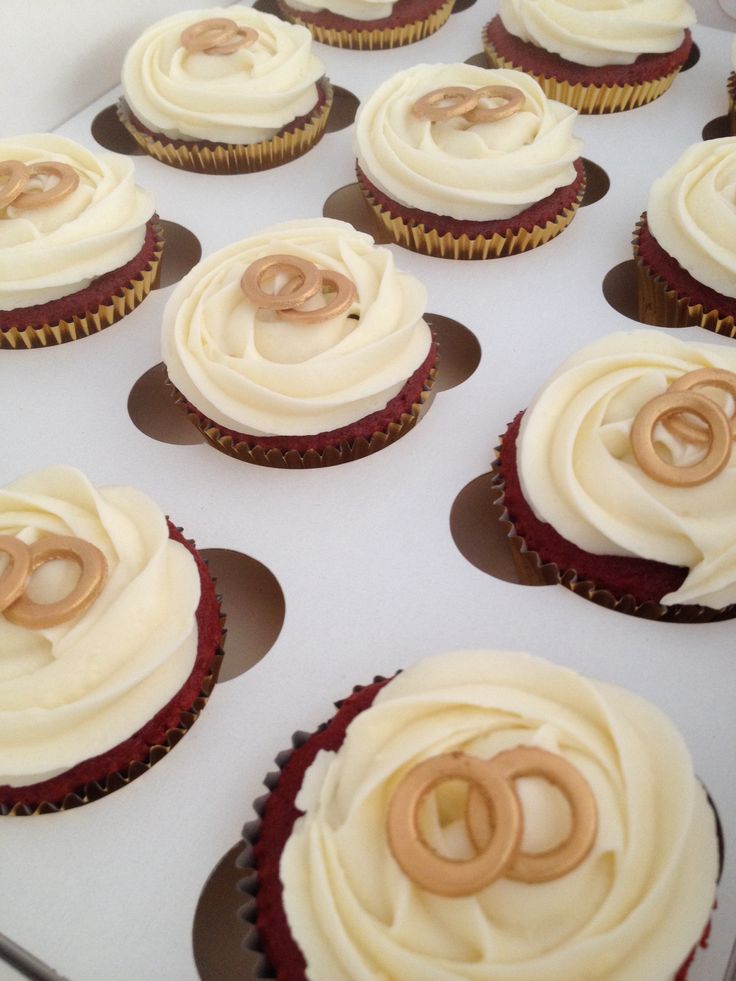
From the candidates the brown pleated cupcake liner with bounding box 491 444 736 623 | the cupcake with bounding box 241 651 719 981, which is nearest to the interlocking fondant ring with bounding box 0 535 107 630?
the cupcake with bounding box 241 651 719 981

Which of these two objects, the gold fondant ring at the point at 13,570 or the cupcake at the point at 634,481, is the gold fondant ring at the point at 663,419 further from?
the gold fondant ring at the point at 13,570

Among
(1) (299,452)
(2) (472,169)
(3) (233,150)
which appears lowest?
(1) (299,452)

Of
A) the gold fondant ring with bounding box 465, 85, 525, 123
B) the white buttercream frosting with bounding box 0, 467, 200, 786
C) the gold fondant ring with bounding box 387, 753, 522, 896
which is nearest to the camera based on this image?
the gold fondant ring with bounding box 387, 753, 522, 896

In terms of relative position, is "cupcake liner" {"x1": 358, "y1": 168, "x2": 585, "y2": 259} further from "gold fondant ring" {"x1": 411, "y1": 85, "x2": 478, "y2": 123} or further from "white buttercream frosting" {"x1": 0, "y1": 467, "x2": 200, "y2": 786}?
"white buttercream frosting" {"x1": 0, "y1": 467, "x2": 200, "y2": 786}

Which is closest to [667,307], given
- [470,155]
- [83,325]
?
[470,155]

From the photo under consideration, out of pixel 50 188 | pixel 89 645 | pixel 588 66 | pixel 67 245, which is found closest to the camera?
pixel 89 645

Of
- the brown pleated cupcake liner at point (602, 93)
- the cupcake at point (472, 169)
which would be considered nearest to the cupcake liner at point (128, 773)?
the cupcake at point (472, 169)

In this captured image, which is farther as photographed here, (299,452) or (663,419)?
(299,452)

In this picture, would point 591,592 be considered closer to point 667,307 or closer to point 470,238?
point 667,307
